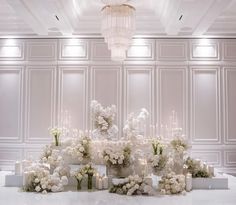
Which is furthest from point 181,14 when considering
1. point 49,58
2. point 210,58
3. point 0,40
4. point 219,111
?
point 0,40

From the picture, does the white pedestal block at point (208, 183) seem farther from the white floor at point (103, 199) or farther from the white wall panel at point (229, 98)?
the white wall panel at point (229, 98)

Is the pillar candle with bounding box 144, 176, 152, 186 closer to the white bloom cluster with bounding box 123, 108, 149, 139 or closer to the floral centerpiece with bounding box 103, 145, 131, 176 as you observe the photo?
the floral centerpiece with bounding box 103, 145, 131, 176

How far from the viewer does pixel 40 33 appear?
703 cm

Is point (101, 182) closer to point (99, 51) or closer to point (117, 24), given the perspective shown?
point (117, 24)

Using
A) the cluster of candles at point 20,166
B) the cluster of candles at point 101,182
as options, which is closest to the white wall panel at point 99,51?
the cluster of candles at point 20,166

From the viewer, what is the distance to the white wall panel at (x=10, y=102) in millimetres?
7426

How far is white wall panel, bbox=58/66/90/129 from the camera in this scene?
292 inches

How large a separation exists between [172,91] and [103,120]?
5.51 ft

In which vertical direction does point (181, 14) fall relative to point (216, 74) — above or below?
above

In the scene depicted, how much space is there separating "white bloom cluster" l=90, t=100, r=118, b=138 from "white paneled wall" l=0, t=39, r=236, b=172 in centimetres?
47

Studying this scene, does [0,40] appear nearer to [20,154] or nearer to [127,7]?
[20,154]

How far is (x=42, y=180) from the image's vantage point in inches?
170

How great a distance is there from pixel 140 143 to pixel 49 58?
11.2 feet

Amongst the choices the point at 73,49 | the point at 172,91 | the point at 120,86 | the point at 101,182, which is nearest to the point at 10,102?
the point at 73,49
